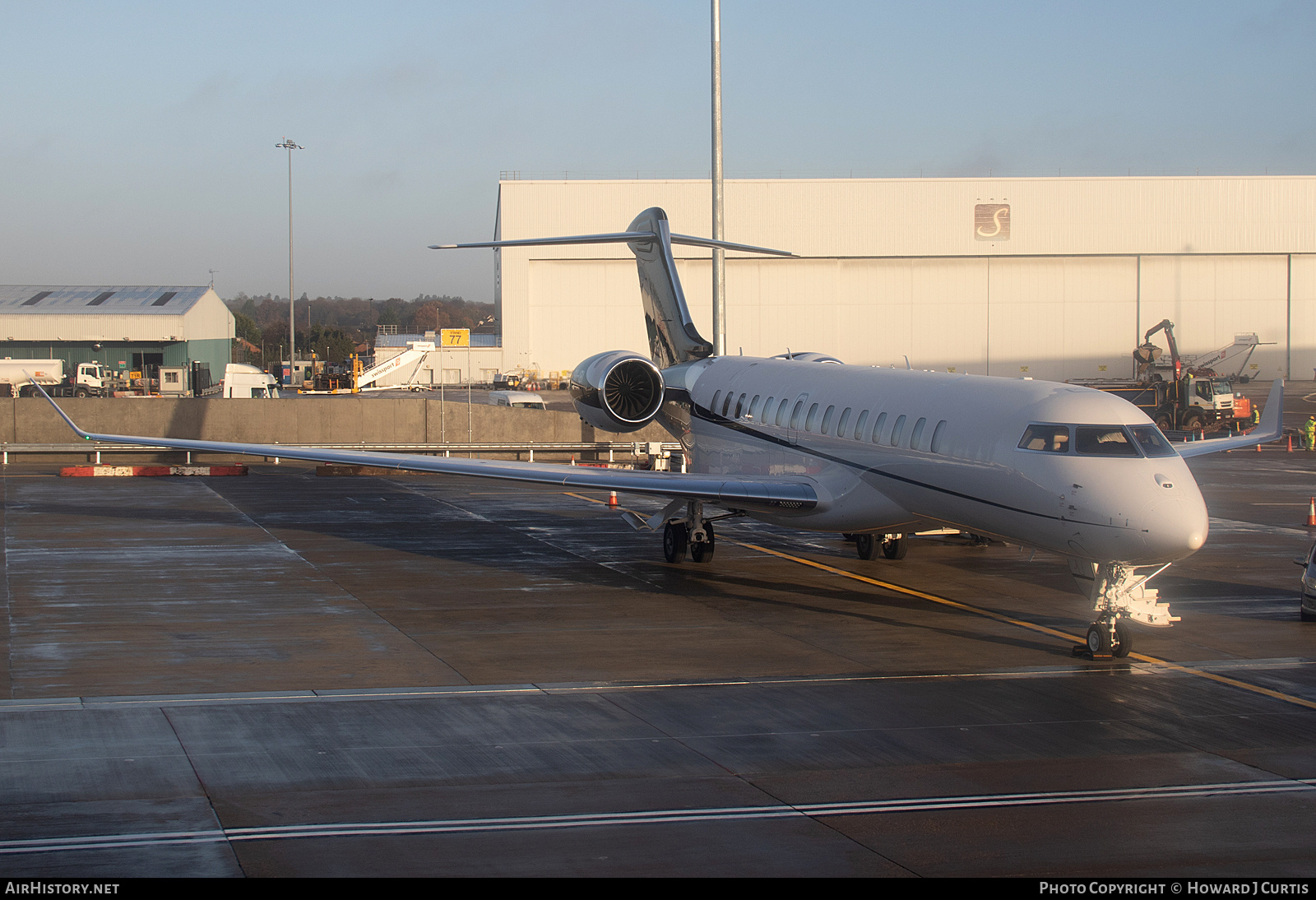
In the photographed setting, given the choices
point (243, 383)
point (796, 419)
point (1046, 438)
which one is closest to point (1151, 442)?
point (1046, 438)

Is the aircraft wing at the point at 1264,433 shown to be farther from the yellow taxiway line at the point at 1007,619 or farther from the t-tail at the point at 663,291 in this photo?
the t-tail at the point at 663,291

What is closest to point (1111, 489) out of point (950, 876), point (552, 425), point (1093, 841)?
point (1093, 841)

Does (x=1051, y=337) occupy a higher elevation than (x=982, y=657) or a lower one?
higher

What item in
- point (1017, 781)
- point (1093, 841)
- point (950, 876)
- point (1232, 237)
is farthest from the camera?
point (1232, 237)

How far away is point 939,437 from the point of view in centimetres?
1524

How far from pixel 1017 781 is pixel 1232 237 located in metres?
82.0

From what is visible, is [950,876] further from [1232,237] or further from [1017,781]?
[1232,237]

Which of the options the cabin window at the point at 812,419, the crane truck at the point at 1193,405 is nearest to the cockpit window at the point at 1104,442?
the cabin window at the point at 812,419

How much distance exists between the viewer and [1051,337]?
A: 81.8 meters

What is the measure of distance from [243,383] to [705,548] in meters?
41.4

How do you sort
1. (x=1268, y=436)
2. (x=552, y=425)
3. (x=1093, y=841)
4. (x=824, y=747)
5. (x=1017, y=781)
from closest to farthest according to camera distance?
(x=1093, y=841) < (x=1017, y=781) < (x=824, y=747) < (x=1268, y=436) < (x=552, y=425)

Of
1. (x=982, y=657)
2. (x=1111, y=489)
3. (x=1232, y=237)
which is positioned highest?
(x=1232, y=237)

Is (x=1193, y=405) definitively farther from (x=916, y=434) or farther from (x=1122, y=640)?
(x=1122, y=640)

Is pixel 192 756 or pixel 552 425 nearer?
pixel 192 756
